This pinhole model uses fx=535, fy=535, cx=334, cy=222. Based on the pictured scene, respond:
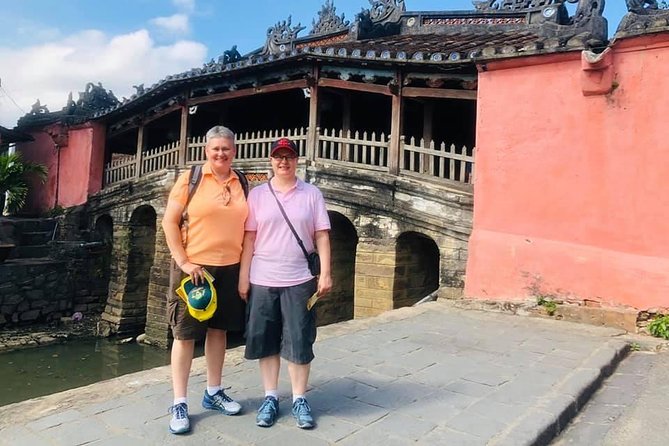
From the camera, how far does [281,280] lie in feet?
9.68

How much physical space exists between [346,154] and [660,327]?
5.41m

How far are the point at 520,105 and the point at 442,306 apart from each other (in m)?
2.74

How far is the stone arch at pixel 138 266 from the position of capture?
43.2 ft

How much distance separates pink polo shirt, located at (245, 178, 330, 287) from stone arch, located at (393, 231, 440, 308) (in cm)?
526

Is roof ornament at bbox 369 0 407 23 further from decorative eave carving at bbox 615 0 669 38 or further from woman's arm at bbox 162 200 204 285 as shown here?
woman's arm at bbox 162 200 204 285

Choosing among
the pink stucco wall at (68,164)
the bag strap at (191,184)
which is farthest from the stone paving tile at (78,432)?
the pink stucco wall at (68,164)

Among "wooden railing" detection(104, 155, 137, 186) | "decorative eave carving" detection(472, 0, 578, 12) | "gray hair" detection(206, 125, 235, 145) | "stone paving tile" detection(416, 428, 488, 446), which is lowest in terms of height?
"stone paving tile" detection(416, 428, 488, 446)

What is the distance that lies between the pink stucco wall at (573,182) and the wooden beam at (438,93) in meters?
0.86

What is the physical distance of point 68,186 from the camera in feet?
51.5

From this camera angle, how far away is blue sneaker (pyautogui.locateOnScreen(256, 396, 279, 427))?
282 cm

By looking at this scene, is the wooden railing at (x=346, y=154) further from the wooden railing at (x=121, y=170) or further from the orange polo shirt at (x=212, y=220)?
the orange polo shirt at (x=212, y=220)

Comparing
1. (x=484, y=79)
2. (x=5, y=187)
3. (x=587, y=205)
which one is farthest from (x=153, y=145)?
(x=587, y=205)

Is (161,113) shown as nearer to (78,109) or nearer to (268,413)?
(78,109)

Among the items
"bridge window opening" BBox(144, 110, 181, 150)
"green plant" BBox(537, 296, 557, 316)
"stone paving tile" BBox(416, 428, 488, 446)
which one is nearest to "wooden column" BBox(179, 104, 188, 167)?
"bridge window opening" BBox(144, 110, 181, 150)
